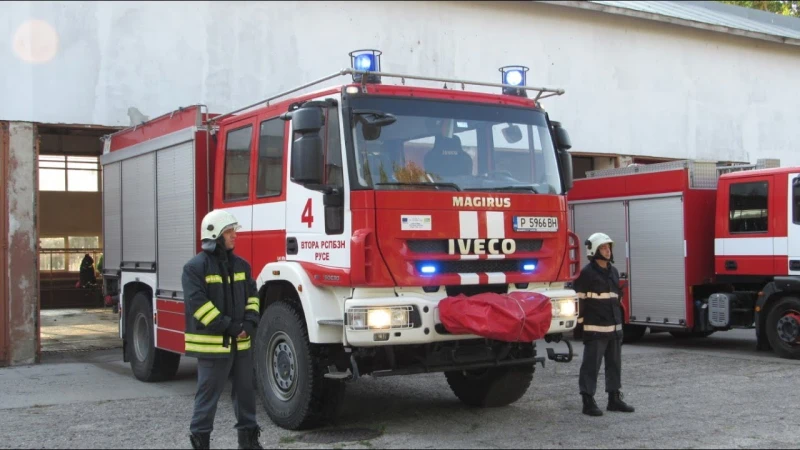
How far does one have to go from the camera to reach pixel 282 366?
Answer: 758 centimetres

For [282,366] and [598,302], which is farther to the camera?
[598,302]

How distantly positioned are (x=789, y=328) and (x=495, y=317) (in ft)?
22.7

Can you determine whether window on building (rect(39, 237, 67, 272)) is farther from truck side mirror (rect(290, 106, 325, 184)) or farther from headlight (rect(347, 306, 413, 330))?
headlight (rect(347, 306, 413, 330))

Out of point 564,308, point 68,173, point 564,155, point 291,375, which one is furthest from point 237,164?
point 68,173

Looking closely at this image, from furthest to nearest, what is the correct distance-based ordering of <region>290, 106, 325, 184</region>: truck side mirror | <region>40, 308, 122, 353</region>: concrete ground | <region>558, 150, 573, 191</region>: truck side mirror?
<region>40, 308, 122, 353</region>: concrete ground, <region>558, 150, 573, 191</region>: truck side mirror, <region>290, 106, 325, 184</region>: truck side mirror

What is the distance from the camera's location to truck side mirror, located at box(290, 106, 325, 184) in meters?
6.76

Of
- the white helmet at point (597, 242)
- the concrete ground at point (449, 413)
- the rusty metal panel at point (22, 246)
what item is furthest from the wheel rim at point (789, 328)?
the rusty metal panel at point (22, 246)

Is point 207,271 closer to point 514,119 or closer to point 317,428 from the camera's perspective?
point 317,428

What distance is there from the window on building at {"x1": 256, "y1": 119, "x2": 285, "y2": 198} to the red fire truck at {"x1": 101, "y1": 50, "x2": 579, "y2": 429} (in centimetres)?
2

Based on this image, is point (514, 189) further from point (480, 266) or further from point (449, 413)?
point (449, 413)

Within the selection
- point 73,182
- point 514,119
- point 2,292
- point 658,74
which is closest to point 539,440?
point 514,119

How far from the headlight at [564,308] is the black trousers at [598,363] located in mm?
679

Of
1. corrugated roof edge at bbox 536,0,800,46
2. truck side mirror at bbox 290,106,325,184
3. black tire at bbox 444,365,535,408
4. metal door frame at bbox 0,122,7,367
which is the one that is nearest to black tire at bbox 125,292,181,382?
metal door frame at bbox 0,122,7,367

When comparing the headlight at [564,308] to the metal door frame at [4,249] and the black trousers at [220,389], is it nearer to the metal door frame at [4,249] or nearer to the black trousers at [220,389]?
the black trousers at [220,389]
